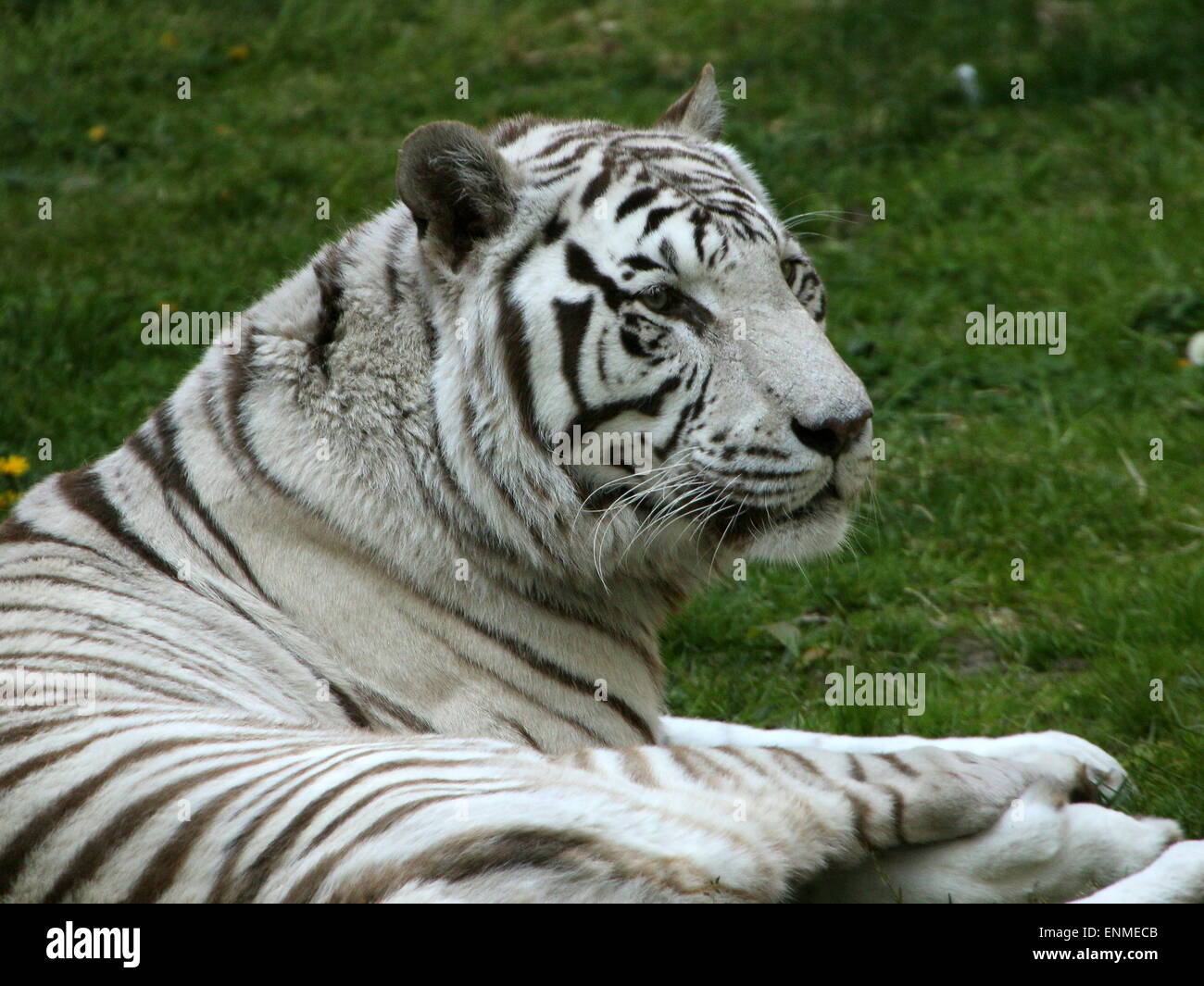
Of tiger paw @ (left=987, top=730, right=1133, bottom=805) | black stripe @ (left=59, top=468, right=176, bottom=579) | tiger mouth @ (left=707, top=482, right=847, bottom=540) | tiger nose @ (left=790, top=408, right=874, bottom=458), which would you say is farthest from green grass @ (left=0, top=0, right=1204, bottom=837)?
black stripe @ (left=59, top=468, right=176, bottom=579)

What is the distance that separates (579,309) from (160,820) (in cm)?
134

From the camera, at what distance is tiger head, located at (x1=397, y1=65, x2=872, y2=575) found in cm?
303

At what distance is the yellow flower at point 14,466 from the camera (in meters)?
4.83

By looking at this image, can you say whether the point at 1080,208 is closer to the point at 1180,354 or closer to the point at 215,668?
the point at 1180,354

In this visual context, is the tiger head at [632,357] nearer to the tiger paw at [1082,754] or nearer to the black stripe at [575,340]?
the black stripe at [575,340]

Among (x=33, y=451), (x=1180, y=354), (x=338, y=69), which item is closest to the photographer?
(x=33, y=451)

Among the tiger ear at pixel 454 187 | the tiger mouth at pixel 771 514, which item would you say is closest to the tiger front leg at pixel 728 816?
the tiger mouth at pixel 771 514

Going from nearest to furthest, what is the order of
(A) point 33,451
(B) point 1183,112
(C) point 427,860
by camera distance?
(C) point 427,860
(A) point 33,451
(B) point 1183,112

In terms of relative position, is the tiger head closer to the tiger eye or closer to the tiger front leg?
the tiger eye

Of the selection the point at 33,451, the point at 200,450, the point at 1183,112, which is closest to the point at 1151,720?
the point at 200,450

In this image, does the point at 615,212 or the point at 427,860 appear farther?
the point at 615,212

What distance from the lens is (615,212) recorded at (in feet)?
10.2

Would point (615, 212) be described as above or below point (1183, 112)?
below

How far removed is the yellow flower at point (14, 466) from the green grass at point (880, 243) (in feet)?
0.41
